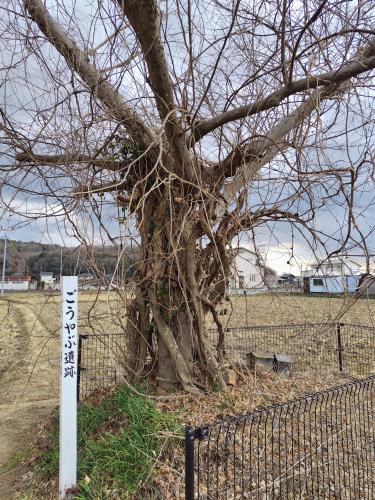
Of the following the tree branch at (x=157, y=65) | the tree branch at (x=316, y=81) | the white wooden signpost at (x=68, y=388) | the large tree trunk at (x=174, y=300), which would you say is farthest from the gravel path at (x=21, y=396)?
the tree branch at (x=316, y=81)

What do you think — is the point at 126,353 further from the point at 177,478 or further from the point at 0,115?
the point at 0,115

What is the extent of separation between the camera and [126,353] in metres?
4.85

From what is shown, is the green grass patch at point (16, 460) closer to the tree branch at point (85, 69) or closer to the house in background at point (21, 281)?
the house in background at point (21, 281)

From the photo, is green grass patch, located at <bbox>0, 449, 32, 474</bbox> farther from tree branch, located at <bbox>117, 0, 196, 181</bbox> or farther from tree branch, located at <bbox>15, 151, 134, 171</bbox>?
tree branch, located at <bbox>117, 0, 196, 181</bbox>

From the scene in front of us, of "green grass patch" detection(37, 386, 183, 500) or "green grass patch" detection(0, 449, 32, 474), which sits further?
"green grass patch" detection(0, 449, 32, 474)

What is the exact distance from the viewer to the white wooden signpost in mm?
3105

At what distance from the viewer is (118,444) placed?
346cm

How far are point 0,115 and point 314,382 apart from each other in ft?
15.3

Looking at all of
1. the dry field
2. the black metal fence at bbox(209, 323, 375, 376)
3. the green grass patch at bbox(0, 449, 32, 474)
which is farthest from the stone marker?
the green grass patch at bbox(0, 449, 32, 474)

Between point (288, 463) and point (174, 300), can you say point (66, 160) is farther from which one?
point (288, 463)

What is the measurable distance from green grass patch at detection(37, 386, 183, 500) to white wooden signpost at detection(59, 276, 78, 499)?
0.54 feet

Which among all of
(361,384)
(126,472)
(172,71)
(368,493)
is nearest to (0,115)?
(172,71)

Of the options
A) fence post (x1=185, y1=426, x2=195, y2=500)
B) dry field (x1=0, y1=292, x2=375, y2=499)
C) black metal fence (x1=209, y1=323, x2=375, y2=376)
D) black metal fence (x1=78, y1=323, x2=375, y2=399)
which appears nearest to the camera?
fence post (x1=185, y1=426, x2=195, y2=500)

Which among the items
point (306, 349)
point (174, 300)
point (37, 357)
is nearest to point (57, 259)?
point (37, 357)
